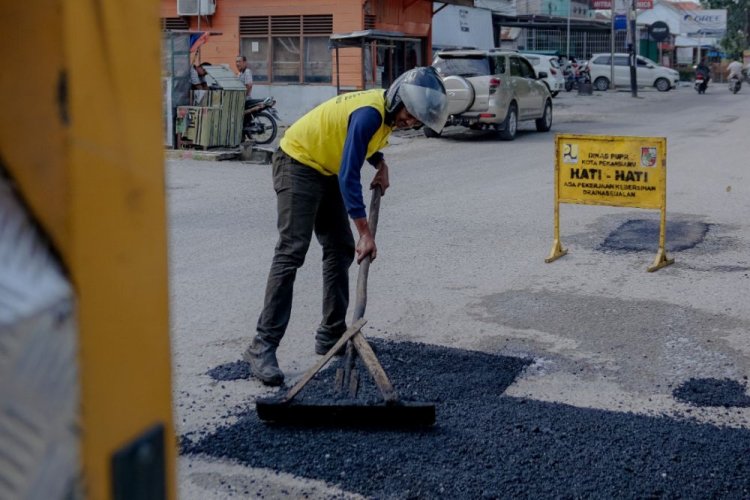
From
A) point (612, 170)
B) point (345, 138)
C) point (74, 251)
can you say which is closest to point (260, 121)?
point (612, 170)

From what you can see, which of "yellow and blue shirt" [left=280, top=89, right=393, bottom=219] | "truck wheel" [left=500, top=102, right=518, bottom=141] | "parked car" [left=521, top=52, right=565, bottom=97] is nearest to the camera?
"yellow and blue shirt" [left=280, top=89, right=393, bottom=219]

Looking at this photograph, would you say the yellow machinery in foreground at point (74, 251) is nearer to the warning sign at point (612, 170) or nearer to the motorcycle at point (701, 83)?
the warning sign at point (612, 170)

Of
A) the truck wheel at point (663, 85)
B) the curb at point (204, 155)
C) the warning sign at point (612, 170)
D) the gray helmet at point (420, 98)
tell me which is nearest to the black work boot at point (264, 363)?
the gray helmet at point (420, 98)

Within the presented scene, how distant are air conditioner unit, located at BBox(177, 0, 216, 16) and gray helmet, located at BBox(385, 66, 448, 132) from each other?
21.5 metres

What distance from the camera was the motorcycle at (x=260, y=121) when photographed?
1773cm

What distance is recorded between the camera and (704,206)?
1150cm

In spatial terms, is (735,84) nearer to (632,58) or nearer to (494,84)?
(632,58)

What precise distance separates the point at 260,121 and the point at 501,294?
11454 mm

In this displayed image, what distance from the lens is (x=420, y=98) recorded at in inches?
192

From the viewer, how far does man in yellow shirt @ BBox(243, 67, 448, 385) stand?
4.89 metres

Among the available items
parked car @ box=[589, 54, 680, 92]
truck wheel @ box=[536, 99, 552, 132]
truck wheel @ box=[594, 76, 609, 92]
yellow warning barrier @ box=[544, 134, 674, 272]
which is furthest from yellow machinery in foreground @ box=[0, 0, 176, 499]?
parked car @ box=[589, 54, 680, 92]

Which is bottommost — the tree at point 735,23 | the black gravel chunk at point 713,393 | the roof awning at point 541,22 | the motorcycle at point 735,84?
the black gravel chunk at point 713,393

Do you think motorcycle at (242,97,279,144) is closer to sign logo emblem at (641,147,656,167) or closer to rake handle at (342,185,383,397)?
sign logo emblem at (641,147,656,167)

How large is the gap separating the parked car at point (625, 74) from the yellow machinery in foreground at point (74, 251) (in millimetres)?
45682
